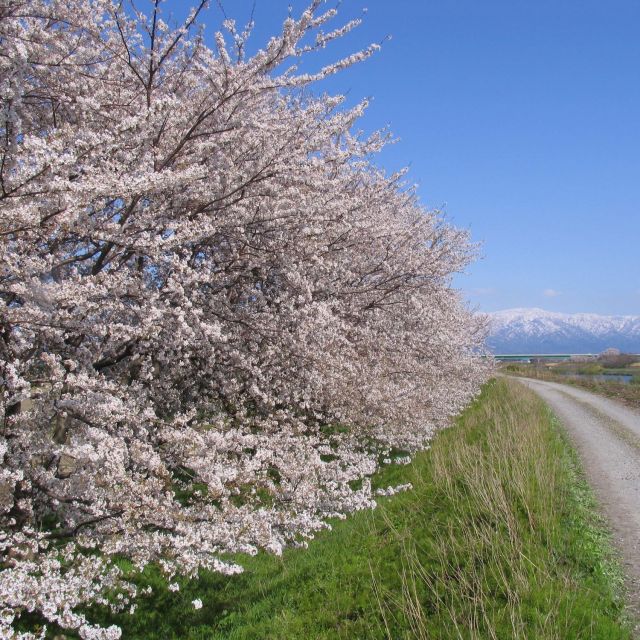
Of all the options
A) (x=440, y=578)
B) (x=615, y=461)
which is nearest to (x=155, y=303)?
(x=440, y=578)

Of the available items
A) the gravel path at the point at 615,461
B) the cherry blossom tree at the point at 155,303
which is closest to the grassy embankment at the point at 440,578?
the gravel path at the point at 615,461

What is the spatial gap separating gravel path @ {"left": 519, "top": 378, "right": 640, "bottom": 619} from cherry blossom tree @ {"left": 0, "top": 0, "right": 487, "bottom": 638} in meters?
3.80

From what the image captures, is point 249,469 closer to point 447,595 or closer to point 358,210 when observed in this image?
point 447,595

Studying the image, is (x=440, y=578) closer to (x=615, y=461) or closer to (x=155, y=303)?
(x=155, y=303)

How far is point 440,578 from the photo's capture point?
6.48 meters

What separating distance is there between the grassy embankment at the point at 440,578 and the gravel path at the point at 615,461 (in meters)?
0.34

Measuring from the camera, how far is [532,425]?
47.2ft

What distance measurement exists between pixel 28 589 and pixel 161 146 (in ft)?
14.9

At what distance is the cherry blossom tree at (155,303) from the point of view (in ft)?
→ 15.3

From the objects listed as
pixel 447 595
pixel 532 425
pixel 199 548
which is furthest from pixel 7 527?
pixel 532 425

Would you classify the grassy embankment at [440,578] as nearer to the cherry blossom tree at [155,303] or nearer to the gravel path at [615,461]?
the gravel path at [615,461]

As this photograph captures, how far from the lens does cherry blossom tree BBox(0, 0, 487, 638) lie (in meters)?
4.66

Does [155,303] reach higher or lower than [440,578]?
higher

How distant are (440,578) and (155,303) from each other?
459 centimetres
